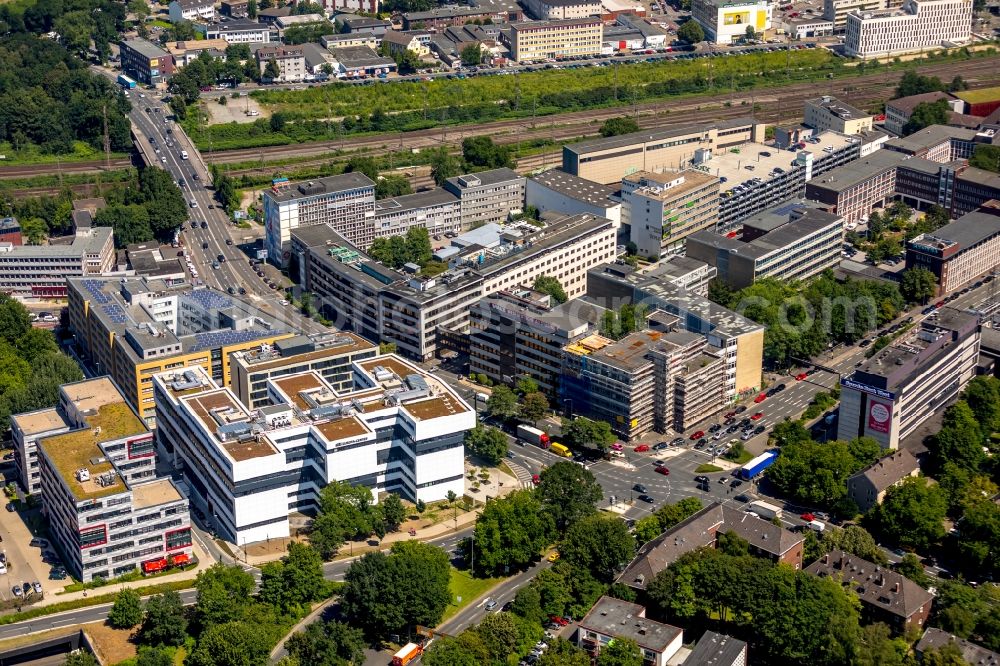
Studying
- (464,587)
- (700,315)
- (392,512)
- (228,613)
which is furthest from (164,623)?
(700,315)

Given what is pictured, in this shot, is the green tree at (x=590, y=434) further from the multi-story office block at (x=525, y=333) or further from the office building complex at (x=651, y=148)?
the office building complex at (x=651, y=148)

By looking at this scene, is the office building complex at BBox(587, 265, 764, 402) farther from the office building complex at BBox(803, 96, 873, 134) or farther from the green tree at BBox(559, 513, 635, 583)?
the office building complex at BBox(803, 96, 873, 134)

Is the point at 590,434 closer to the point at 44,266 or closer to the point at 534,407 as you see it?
the point at 534,407

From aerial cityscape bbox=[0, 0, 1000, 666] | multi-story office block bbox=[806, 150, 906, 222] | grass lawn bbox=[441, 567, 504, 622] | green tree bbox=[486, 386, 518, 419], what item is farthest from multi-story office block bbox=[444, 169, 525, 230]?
grass lawn bbox=[441, 567, 504, 622]

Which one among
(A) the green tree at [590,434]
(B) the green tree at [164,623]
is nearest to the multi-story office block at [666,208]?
(A) the green tree at [590,434]

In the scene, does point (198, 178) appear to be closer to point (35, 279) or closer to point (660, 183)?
point (35, 279)
